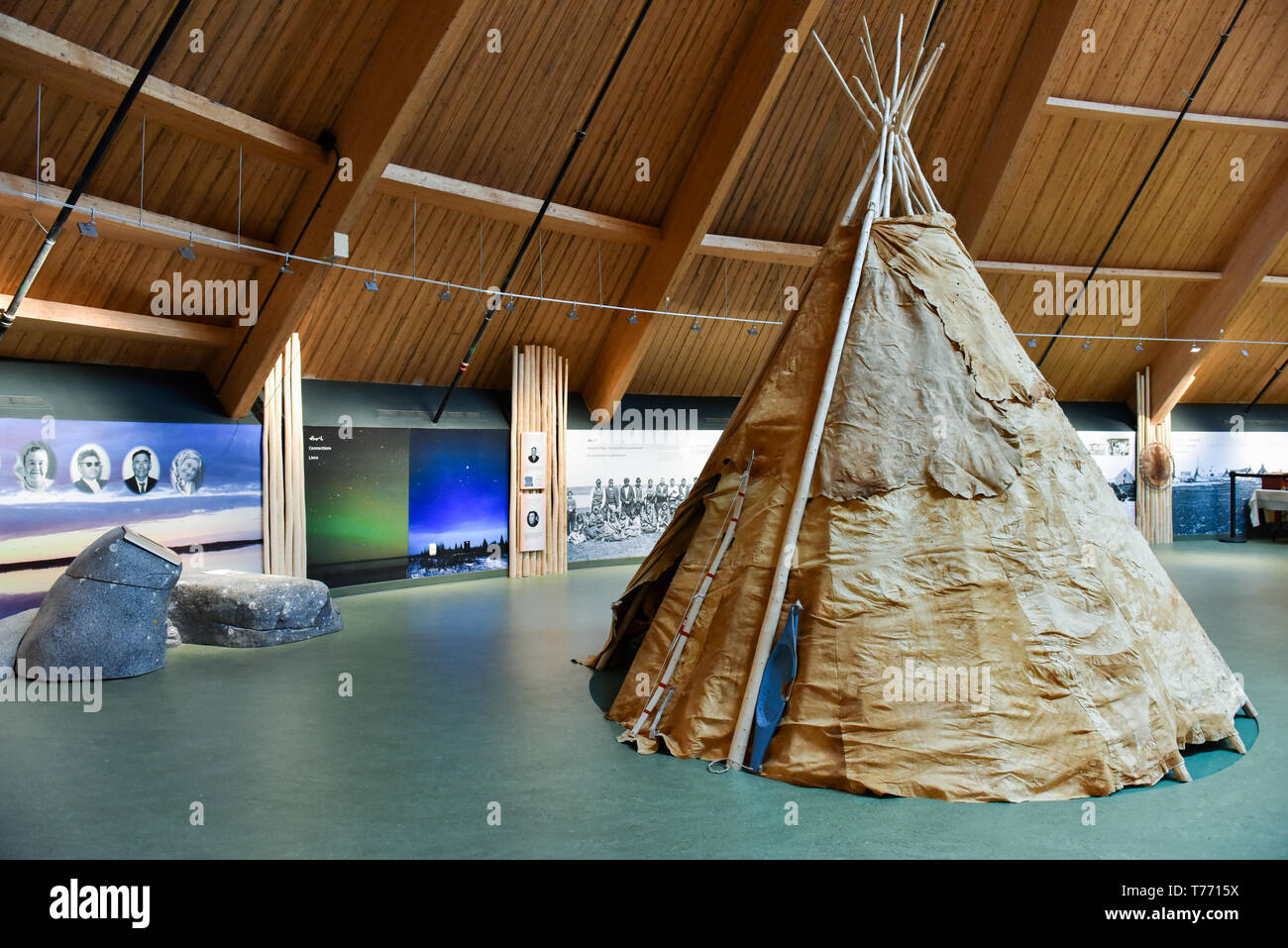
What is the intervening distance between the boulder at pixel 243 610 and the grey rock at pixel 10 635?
3.31ft

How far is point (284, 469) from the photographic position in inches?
335

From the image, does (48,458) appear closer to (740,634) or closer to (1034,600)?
(740,634)

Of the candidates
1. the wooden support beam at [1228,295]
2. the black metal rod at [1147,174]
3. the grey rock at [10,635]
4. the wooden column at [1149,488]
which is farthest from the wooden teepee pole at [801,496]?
the wooden column at [1149,488]

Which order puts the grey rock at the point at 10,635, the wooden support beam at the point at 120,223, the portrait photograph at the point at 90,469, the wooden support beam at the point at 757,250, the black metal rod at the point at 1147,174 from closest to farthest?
the wooden support beam at the point at 120,223 < the grey rock at the point at 10,635 < the portrait photograph at the point at 90,469 < the black metal rod at the point at 1147,174 < the wooden support beam at the point at 757,250

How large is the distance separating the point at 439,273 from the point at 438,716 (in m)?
5.25

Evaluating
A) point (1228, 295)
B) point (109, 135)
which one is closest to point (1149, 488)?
point (1228, 295)

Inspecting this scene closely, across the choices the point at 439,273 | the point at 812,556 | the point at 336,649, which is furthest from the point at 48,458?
the point at 812,556

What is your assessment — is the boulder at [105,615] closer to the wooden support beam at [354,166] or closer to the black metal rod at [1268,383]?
the wooden support beam at [354,166]

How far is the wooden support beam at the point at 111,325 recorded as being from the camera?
659 cm

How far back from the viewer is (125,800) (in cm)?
383

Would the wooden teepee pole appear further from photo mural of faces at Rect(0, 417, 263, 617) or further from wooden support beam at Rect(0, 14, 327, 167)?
photo mural of faces at Rect(0, 417, 263, 617)

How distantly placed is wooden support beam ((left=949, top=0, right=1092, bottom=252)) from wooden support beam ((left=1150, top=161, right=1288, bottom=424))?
361 centimetres

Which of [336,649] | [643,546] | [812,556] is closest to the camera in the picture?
[812,556]

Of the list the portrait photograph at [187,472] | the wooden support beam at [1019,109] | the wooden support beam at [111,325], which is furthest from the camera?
the wooden support beam at [1019,109]
